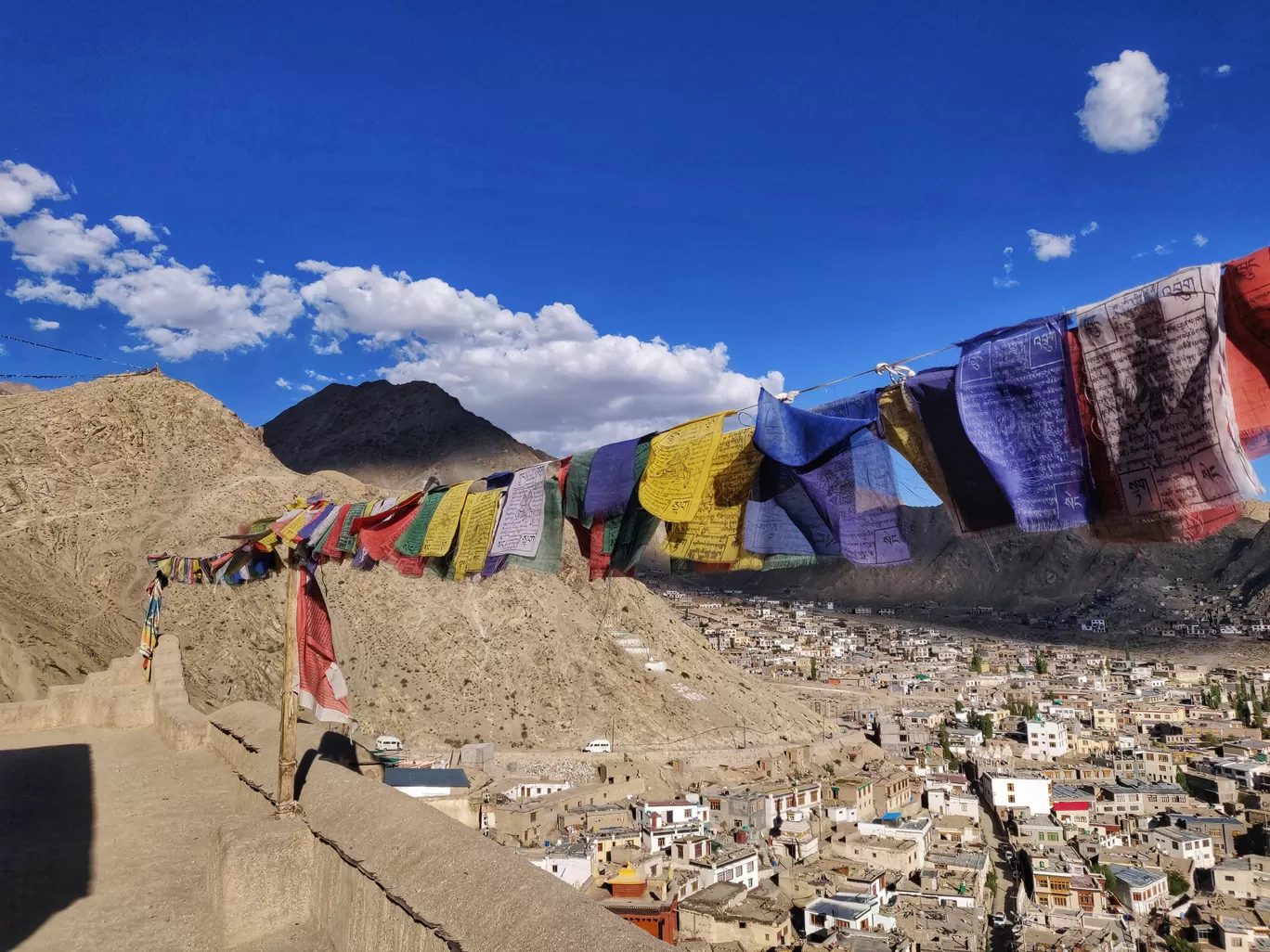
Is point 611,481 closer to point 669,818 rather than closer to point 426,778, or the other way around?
point 426,778

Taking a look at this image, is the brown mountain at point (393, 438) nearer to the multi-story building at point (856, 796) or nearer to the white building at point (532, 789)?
the white building at point (532, 789)

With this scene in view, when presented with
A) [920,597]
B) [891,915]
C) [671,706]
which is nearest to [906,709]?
[671,706]

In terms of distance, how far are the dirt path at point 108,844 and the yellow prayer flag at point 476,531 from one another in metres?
2.42

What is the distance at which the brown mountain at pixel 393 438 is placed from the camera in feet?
224

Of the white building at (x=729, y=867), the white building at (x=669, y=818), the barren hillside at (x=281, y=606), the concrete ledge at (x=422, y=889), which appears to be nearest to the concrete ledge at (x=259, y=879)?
the concrete ledge at (x=422, y=889)

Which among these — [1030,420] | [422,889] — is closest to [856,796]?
[422,889]

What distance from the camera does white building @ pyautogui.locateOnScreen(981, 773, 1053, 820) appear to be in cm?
3064

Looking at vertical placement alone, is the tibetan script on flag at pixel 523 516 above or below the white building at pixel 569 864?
above

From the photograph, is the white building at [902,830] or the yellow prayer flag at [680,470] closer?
the yellow prayer flag at [680,470]

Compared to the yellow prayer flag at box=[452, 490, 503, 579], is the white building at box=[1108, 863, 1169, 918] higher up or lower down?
lower down

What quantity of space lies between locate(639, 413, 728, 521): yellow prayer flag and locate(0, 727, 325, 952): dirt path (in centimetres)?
324

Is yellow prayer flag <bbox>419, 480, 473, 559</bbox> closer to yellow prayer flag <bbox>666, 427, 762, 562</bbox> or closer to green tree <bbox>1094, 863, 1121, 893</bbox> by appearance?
yellow prayer flag <bbox>666, 427, 762, 562</bbox>

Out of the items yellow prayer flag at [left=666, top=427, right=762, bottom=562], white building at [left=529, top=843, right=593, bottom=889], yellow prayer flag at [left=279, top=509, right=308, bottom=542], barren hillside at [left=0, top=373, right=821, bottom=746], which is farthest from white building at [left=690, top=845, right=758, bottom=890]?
yellow prayer flag at [left=666, top=427, right=762, bottom=562]

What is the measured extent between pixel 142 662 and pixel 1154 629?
97041 mm
